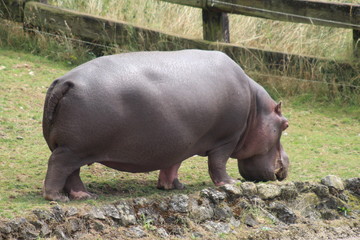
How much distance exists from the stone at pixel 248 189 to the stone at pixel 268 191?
40 millimetres

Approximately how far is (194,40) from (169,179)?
12.7 feet

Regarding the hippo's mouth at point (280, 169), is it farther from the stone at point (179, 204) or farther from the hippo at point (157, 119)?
the stone at point (179, 204)

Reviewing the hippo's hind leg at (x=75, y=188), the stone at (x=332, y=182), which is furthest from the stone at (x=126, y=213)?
the stone at (x=332, y=182)

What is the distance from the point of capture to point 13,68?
8.99m

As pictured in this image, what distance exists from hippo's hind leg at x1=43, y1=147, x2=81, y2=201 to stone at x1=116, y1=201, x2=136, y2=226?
0.37 m

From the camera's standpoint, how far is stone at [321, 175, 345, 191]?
5.93m

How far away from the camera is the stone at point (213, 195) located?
5.43 meters

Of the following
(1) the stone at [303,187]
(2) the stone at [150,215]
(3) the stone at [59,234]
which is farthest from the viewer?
(1) the stone at [303,187]

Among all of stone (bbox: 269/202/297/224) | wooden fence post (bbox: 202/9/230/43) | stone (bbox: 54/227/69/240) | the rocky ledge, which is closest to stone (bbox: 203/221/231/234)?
the rocky ledge

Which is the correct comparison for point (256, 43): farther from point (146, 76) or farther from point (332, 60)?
point (146, 76)

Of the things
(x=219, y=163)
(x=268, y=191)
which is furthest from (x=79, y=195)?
(x=268, y=191)

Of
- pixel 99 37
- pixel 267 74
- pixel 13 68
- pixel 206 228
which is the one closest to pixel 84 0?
pixel 99 37

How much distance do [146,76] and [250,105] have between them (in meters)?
1.09

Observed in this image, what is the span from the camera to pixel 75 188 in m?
5.17
